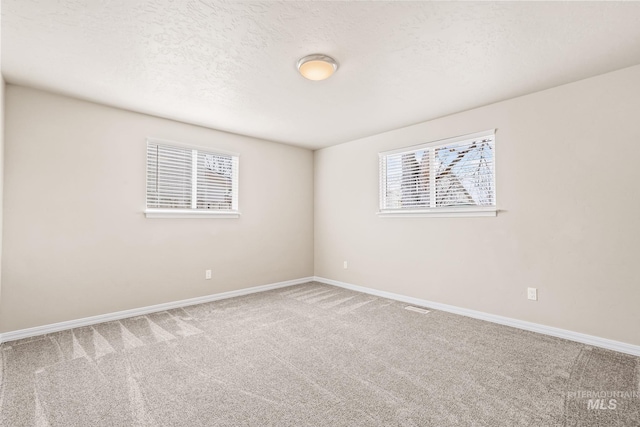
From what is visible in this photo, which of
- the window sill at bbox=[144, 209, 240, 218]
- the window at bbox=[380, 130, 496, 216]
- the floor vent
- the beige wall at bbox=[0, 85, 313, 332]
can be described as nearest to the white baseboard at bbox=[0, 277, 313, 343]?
the beige wall at bbox=[0, 85, 313, 332]

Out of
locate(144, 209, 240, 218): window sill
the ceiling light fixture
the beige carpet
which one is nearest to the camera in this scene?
the beige carpet

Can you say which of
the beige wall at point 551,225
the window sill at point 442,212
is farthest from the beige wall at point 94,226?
the beige wall at point 551,225

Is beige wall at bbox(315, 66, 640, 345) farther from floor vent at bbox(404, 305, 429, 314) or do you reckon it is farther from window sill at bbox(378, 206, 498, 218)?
floor vent at bbox(404, 305, 429, 314)

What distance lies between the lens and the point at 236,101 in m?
3.24

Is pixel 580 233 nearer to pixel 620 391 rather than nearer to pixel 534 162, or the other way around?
pixel 534 162

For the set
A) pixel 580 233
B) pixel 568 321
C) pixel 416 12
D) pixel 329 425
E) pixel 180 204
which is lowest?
pixel 329 425

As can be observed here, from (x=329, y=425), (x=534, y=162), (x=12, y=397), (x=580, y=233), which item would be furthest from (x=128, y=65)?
(x=580, y=233)

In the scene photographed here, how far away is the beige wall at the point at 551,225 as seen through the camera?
2.58 meters

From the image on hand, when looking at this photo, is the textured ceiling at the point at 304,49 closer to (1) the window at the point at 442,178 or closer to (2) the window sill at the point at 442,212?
(1) the window at the point at 442,178

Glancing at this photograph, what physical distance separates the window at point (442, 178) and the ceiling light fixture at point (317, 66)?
78.8 inches

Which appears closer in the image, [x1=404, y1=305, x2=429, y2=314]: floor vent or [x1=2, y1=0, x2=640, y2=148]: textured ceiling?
[x1=2, y1=0, x2=640, y2=148]: textured ceiling

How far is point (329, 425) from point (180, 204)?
3263 millimetres

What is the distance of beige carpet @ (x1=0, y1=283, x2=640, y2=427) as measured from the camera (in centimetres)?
173

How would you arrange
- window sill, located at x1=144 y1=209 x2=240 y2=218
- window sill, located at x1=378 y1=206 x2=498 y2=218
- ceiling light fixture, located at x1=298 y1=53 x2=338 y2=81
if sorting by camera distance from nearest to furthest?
ceiling light fixture, located at x1=298 y1=53 x2=338 y2=81
window sill, located at x1=378 y1=206 x2=498 y2=218
window sill, located at x1=144 y1=209 x2=240 y2=218
